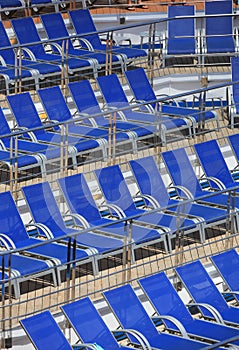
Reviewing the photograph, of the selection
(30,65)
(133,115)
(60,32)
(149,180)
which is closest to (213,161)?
(149,180)

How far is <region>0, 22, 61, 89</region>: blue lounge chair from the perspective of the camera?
12.7m

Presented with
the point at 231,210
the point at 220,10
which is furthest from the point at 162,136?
the point at 220,10

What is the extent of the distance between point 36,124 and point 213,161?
1.76m

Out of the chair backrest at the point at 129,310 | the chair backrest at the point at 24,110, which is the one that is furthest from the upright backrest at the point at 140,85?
the chair backrest at the point at 129,310

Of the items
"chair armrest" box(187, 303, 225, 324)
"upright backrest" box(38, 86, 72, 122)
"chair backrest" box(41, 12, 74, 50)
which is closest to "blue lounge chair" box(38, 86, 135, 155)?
"upright backrest" box(38, 86, 72, 122)

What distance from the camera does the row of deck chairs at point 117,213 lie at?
9734mm

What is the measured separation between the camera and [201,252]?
10.4m

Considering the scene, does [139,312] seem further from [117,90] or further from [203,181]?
[117,90]

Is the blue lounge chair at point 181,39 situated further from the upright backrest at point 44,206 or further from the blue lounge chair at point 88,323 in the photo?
the blue lounge chair at point 88,323

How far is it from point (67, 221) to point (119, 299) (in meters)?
1.41

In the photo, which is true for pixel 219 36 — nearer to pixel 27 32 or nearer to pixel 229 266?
pixel 27 32

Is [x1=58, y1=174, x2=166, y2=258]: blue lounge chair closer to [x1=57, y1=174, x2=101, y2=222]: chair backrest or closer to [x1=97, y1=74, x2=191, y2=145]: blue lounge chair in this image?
[x1=57, y1=174, x2=101, y2=222]: chair backrest

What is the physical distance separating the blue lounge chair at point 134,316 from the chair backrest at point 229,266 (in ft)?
3.14

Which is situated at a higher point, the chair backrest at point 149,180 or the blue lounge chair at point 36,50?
the blue lounge chair at point 36,50
